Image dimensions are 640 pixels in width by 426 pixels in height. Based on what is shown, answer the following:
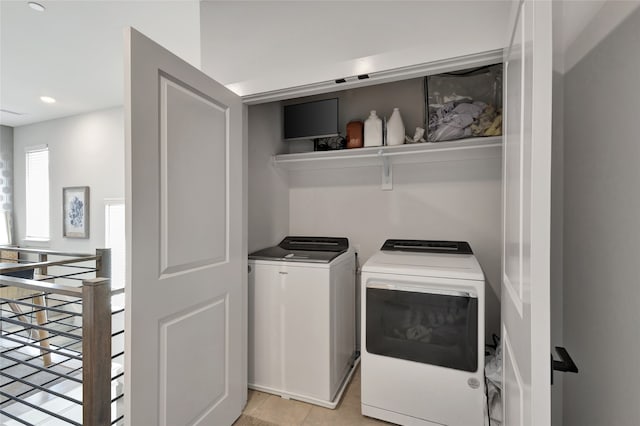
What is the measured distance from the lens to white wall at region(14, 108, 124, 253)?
13.2 ft

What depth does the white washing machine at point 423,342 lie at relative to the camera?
146 cm

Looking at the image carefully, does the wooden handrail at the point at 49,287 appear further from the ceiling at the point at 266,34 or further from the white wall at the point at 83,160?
the white wall at the point at 83,160

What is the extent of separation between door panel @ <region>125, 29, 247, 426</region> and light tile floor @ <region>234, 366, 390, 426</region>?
0.41ft

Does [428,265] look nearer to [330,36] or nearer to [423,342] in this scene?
[423,342]

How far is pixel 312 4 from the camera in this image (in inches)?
65.4

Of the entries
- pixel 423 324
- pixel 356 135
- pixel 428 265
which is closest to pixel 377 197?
pixel 356 135

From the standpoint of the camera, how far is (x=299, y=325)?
1816 mm

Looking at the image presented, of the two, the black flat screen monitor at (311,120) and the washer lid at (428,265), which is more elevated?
the black flat screen monitor at (311,120)

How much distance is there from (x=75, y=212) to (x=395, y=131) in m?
4.70

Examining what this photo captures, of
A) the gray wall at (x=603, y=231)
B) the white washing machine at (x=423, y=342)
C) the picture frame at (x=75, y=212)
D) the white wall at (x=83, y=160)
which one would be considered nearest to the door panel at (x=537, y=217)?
the gray wall at (x=603, y=231)

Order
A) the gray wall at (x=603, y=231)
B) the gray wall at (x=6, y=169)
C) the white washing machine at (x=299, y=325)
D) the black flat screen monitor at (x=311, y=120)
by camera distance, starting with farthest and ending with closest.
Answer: the gray wall at (x=6, y=169) → the black flat screen monitor at (x=311, y=120) → the white washing machine at (x=299, y=325) → the gray wall at (x=603, y=231)

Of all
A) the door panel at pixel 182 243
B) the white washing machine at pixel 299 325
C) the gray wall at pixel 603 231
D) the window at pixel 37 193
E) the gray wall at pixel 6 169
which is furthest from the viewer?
the gray wall at pixel 6 169

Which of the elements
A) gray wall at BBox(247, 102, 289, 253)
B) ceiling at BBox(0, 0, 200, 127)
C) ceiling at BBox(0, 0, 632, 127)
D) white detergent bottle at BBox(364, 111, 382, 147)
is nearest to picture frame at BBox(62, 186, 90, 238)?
ceiling at BBox(0, 0, 200, 127)

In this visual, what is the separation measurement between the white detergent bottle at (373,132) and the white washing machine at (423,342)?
91cm
